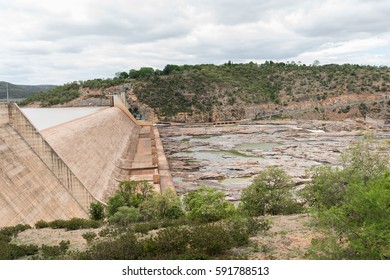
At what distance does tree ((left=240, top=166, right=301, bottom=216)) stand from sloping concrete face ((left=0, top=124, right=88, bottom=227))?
9.62 m

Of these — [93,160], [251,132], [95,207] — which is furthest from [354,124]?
[95,207]

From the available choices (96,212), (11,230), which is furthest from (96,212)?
(11,230)

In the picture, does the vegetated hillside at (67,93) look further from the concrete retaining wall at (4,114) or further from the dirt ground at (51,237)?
the dirt ground at (51,237)

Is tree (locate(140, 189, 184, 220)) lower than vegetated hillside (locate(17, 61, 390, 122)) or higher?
lower

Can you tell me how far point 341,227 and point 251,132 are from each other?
66.5 metres

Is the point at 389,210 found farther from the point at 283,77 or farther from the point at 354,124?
the point at 283,77

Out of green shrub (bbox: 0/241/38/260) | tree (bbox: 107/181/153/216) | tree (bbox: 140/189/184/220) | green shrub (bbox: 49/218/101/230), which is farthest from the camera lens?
tree (bbox: 107/181/153/216)

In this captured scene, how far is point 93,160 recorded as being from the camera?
3350 cm

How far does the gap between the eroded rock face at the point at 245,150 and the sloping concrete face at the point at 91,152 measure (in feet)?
21.2

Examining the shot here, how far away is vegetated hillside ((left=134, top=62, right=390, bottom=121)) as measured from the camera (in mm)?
97125

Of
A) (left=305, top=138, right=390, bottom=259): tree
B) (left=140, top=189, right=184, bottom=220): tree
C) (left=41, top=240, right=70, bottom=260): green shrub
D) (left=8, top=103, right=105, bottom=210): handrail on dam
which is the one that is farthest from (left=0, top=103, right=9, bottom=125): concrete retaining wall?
(left=305, top=138, right=390, bottom=259): tree

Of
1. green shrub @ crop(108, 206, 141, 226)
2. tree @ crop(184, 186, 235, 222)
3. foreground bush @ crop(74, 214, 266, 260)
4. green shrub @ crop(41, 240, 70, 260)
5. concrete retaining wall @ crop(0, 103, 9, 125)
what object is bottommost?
green shrub @ crop(108, 206, 141, 226)

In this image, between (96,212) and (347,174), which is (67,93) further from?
(347,174)

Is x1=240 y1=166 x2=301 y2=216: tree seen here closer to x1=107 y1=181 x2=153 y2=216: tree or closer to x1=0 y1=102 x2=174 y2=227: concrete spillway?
x1=107 y1=181 x2=153 y2=216: tree
